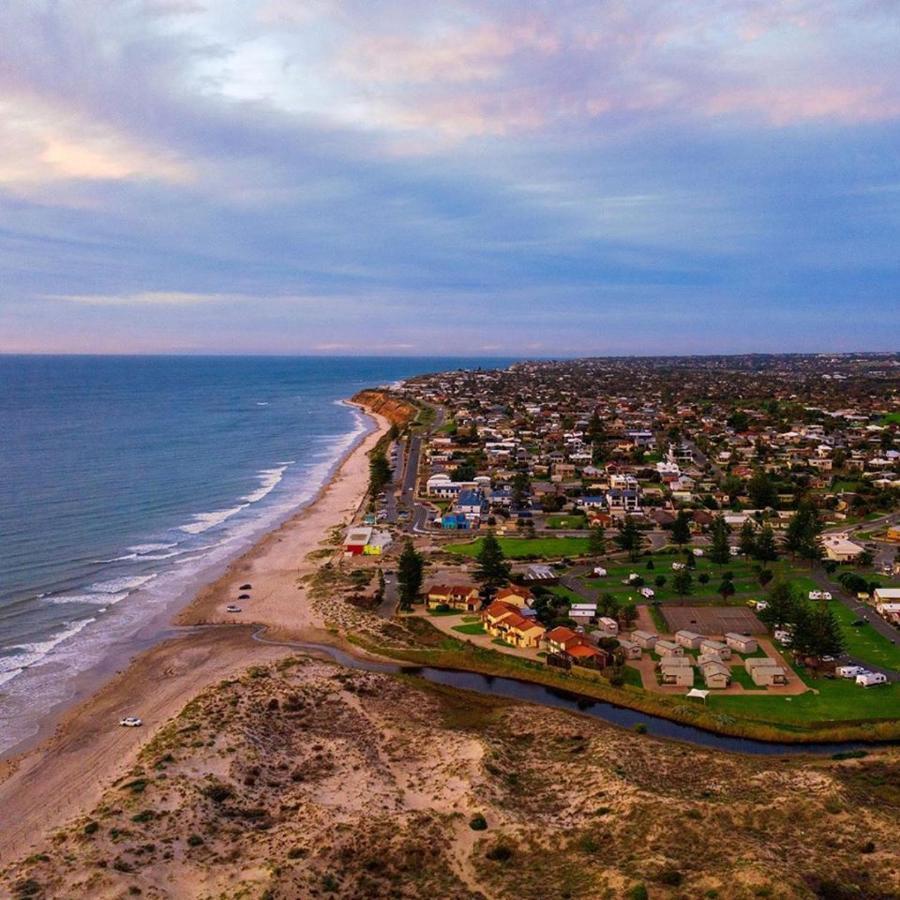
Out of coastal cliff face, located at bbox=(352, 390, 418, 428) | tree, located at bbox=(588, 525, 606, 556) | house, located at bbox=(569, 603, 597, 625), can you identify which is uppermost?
coastal cliff face, located at bbox=(352, 390, 418, 428)

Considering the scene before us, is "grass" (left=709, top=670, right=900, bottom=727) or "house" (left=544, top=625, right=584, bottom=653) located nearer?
"grass" (left=709, top=670, right=900, bottom=727)

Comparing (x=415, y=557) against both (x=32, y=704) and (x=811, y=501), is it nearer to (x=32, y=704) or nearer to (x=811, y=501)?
(x=32, y=704)

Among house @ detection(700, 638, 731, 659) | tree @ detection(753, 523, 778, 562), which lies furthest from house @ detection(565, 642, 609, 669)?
tree @ detection(753, 523, 778, 562)

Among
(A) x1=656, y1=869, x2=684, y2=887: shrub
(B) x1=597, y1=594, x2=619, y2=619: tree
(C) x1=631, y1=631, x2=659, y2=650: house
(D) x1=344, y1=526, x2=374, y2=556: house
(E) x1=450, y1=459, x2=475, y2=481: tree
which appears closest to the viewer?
(A) x1=656, y1=869, x2=684, y2=887: shrub

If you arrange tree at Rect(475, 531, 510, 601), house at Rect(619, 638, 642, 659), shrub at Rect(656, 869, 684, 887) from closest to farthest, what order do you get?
shrub at Rect(656, 869, 684, 887)
house at Rect(619, 638, 642, 659)
tree at Rect(475, 531, 510, 601)

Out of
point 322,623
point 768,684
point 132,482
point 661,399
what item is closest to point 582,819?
point 768,684

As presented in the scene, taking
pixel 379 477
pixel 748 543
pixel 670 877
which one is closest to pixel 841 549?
pixel 748 543

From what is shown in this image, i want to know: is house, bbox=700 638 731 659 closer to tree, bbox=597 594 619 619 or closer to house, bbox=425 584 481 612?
tree, bbox=597 594 619 619
